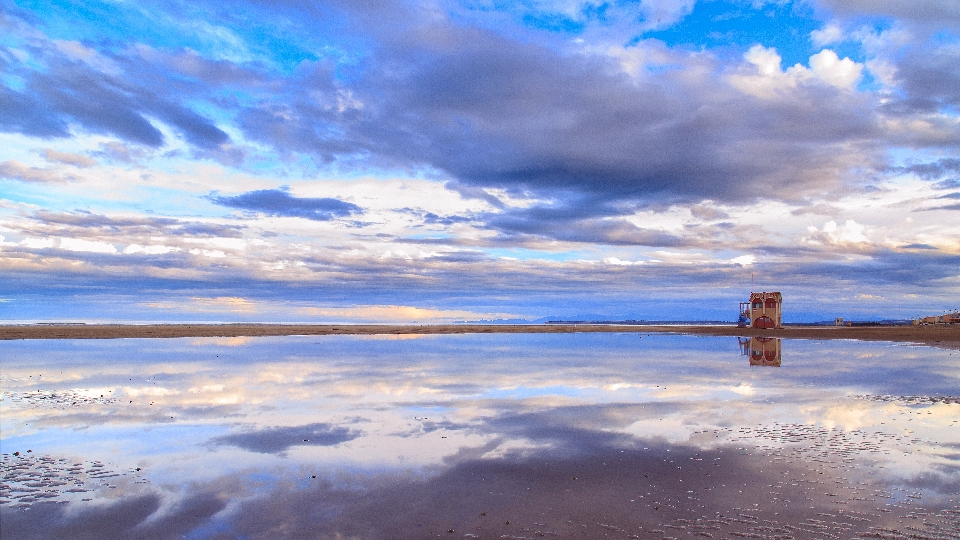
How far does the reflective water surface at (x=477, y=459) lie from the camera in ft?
28.1

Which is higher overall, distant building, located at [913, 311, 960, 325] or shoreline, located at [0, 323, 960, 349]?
distant building, located at [913, 311, 960, 325]

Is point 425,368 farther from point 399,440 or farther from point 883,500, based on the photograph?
point 883,500

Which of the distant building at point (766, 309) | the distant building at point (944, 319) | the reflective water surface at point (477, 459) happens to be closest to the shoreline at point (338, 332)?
the distant building at point (766, 309)

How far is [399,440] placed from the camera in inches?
544

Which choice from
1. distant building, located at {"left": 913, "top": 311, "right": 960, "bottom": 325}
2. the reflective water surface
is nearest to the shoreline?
distant building, located at {"left": 913, "top": 311, "right": 960, "bottom": 325}

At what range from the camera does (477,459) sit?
12.3 metres

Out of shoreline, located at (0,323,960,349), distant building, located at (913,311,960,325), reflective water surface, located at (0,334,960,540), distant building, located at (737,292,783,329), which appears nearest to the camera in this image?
reflective water surface, located at (0,334,960,540)

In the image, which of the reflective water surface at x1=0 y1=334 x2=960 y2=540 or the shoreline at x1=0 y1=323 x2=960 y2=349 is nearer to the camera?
the reflective water surface at x1=0 y1=334 x2=960 y2=540

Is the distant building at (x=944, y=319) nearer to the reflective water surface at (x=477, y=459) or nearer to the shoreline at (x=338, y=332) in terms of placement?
the shoreline at (x=338, y=332)

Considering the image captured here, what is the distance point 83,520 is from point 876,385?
27997 millimetres

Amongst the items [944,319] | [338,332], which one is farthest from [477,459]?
[944,319]

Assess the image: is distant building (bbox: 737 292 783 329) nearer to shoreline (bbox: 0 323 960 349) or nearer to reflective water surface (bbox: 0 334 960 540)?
shoreline (bbox: 0 323 960 349)

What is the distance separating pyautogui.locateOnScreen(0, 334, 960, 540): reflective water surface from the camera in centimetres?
855

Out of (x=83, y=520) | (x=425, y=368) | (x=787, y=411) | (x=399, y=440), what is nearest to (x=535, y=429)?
(x=399, y=440)
